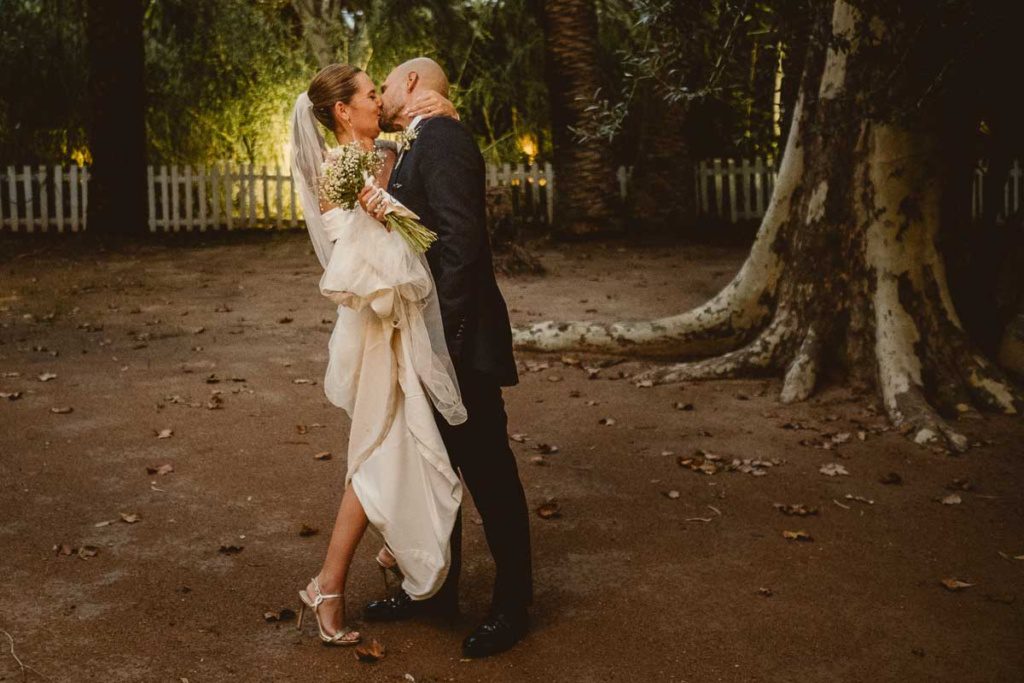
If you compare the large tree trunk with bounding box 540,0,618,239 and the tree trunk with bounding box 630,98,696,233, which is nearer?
the large tree trunk with bounding box 540,0,618,239

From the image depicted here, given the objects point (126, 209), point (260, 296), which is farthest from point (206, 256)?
point (260, 296)

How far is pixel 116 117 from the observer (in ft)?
60.7

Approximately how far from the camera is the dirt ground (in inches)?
166

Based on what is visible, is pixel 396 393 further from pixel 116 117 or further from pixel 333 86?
pixel 116 117

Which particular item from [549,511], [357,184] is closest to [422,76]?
[357,184]

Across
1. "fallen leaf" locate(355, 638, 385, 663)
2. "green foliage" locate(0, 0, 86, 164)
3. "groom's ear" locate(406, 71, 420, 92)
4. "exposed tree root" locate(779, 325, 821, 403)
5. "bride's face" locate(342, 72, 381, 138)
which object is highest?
"green foliage" locate(0, 0, 86, 164)

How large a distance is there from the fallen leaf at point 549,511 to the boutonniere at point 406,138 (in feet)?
7.95

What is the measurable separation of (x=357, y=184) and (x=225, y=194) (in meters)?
17.6

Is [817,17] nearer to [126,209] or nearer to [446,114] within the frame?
[446,114]

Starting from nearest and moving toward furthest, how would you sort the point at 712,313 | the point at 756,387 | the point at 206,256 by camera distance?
the point at 756,387
the point at 712,313
the point at 206,256

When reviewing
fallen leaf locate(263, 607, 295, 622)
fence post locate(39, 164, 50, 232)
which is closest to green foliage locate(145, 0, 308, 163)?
fence post locate(39, 164, 50, 232)

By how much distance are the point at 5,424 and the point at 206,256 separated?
31.8ft

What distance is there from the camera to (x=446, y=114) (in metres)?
4.12

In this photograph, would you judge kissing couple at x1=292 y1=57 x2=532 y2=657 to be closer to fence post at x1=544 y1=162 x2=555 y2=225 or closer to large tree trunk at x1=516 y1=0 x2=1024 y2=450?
large tree trunk at x1=516 y1=0 x2=1024 y2=450
